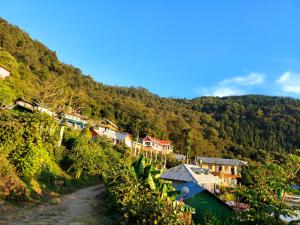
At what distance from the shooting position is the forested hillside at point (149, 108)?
152 ft

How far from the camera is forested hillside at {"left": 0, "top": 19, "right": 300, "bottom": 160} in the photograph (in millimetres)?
46219

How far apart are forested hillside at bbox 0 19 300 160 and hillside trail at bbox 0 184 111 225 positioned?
15.6 meters

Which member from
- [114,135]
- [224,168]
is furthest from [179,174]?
[224,168]

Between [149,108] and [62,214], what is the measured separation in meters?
99.1

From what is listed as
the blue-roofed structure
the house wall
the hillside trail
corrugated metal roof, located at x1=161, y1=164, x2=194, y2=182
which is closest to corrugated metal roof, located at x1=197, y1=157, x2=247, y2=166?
the house wall

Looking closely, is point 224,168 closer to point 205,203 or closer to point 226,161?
point 226,161

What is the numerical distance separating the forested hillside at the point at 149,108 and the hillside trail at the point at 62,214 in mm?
15650

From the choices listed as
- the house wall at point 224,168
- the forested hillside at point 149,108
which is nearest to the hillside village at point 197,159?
the house wall at point 224,168

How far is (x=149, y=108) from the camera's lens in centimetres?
11200

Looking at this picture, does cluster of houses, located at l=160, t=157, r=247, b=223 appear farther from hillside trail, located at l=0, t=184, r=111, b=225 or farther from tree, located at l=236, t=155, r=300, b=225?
hillside trail, located at l=0, t=184, r=111, b=225

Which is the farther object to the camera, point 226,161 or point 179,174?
point 226,161

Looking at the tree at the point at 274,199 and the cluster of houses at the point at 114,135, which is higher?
the cluster of houses at the point at 114,135

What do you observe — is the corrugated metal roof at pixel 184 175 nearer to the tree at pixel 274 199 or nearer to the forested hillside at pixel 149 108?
the forested hillside at pixel 149 108

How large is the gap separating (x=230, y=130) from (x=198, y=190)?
11389cm
